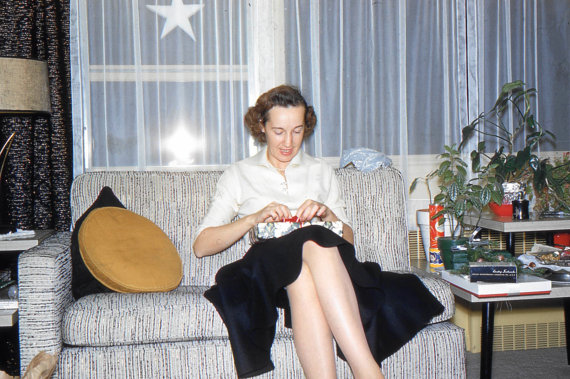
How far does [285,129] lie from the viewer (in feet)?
6.31

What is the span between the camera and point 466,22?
2.86 meters

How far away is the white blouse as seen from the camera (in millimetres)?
1987

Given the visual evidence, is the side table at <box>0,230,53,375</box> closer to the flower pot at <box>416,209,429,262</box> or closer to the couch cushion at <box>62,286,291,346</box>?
the couch cushion at <box>62,286,291,346</box>

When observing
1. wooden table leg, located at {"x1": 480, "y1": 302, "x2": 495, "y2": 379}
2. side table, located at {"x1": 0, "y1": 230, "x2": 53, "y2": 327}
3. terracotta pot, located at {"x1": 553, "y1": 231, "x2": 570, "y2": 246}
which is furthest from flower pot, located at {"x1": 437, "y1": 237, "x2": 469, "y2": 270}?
side table, located at {"x1": 0, "y1": 230, "x2": 53, "y2": 327}

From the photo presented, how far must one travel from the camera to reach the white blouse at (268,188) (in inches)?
78.2

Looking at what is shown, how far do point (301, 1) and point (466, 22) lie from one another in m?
0.90

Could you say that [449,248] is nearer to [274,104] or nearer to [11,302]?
[274,104]

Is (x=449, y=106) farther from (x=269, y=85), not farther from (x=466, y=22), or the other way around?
(x=269, y=85)

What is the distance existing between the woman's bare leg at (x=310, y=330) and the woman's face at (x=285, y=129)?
544 millimetres

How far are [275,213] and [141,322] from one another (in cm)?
54

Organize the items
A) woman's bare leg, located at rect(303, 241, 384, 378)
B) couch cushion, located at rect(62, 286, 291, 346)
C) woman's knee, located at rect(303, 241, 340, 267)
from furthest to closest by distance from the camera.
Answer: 1. couch cushion, located at rect(62, 286, 291, 346)
2. woman's knee, located at rect(303, 241, 340, 267)
3. woman's bare leg, located at rect(303, 241, 384, 378)

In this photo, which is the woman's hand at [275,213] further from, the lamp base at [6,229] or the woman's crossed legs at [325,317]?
the lamp base at [6,229]

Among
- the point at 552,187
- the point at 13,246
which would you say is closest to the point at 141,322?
the point at 13,246

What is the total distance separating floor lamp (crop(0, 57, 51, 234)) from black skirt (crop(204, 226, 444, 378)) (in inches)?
43.8
